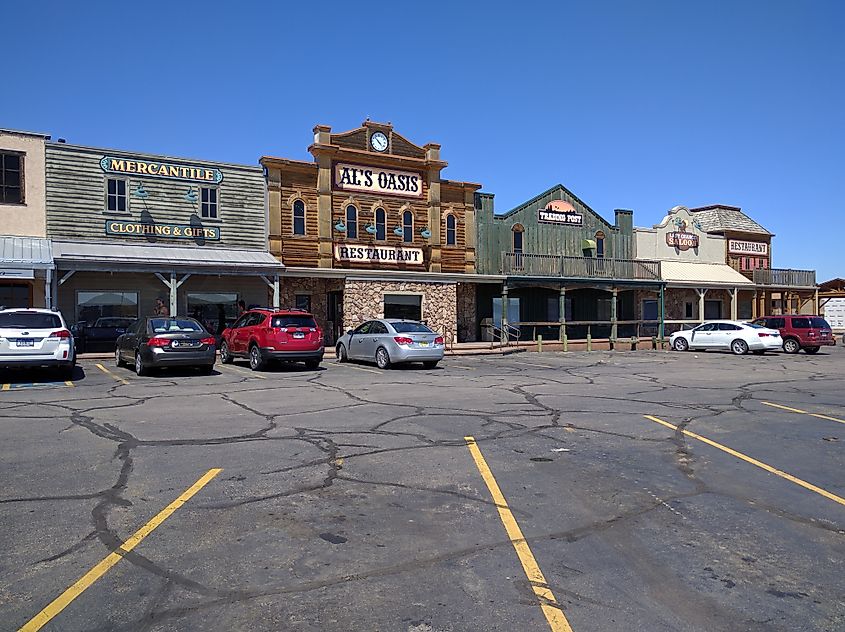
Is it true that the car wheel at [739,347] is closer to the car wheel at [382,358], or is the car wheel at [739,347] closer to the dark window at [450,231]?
the dark window at [450,231]

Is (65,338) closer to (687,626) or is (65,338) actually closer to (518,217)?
(687,626)

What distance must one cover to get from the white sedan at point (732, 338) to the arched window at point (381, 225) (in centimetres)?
1400

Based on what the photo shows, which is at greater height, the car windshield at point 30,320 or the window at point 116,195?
the window at point 116,195

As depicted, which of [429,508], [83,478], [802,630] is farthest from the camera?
[83,478]

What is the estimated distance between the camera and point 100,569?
435 centimetres

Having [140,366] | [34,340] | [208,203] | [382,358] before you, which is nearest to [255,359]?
[140,366]

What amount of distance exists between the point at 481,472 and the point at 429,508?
1337mm

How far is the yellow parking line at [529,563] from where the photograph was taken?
12.2ft

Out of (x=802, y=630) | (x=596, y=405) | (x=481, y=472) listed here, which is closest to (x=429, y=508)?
(x=481, y=472)

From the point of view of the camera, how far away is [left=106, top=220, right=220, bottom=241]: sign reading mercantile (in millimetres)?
24031

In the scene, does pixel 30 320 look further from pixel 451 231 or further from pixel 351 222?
pixel 451 231

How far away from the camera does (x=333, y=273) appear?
26.7 meters

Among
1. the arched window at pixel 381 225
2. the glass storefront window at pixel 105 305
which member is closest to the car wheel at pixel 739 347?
the arched window at pixel 381 225

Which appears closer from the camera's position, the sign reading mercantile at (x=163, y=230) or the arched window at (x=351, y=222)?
the sign reading mercantile at (x=163, y=230)
